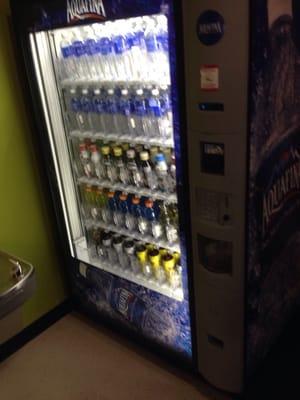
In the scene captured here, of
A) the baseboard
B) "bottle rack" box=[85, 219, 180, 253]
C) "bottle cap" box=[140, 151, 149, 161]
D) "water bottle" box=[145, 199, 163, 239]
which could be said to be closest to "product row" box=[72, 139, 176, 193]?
"bottle cap" box=[140, 151, 149, 161]

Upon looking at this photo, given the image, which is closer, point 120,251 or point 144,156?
point 144,156

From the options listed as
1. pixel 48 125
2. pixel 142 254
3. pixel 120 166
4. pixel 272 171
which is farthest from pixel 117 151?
pixel 272 171

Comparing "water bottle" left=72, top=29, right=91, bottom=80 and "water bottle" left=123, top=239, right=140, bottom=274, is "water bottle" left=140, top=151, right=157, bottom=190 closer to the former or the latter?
"water bottle" left=123, top=239, right=140, bottom=274

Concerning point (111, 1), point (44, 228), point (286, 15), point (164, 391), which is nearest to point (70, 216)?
point (44, 228)

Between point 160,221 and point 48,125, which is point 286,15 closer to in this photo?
point 160,221

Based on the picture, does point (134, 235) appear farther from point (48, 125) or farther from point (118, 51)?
point (118, 51)

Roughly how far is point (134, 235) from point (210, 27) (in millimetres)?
1094

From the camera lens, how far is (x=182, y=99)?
4.65 feet

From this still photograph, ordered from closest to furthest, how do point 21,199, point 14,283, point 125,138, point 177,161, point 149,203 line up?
point 177,161 → point 14,283 → point 125,138 → point 149,203 → point 21,199

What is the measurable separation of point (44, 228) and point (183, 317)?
3.31 ft

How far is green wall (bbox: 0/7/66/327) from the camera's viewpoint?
2.00 metres

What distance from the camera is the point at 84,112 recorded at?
79.2 inches

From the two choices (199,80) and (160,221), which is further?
(160,221)

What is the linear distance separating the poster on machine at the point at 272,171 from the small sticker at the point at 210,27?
0.11 m
